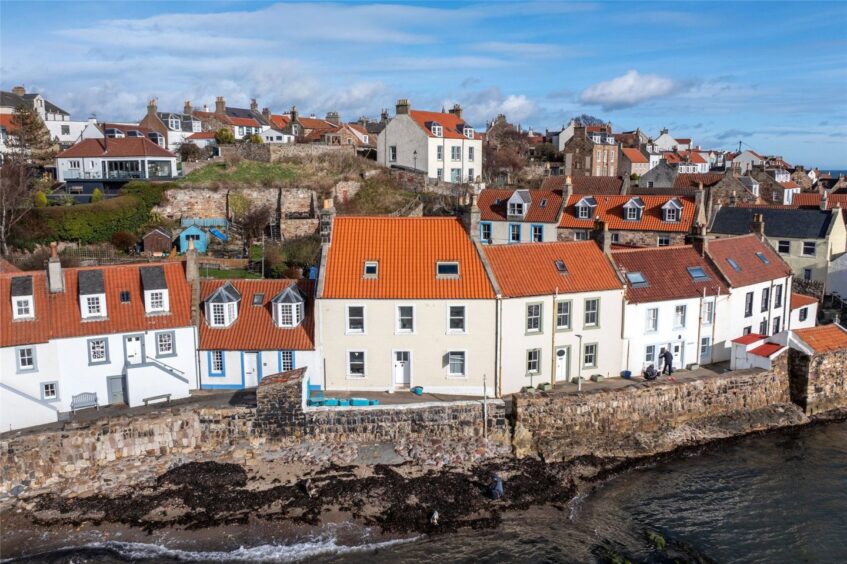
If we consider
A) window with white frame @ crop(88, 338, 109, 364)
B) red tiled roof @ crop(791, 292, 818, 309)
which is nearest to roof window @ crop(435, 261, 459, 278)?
window with white frame @ crop(88, 338, 109, 364)

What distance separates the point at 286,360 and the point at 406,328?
4.96 meters

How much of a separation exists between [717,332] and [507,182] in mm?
40153

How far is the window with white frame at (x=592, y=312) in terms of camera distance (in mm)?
29703

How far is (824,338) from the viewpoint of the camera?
32.1m

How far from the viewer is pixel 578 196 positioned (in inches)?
1955

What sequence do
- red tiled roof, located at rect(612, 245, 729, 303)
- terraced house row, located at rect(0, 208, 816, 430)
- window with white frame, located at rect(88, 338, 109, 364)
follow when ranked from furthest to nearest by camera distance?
red tiled roof, located at rect(612, 245, 729, 303)
window with white frame, located at rect(88, 338, 109, 364)
terraced house row, located at rect(0, 208, 816, 430)

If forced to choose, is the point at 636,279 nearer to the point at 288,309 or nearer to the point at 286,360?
the point at 288,309

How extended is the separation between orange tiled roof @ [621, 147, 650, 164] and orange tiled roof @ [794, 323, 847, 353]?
→ 2187 inches

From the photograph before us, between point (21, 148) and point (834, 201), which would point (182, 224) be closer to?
point (21, 148)

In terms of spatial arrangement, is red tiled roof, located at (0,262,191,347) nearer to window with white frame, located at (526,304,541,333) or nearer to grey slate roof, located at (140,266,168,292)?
grey slate roof, located at (140,266,168,292)

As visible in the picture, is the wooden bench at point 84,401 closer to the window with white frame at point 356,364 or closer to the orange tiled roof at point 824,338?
the window with white frame at point 356,364

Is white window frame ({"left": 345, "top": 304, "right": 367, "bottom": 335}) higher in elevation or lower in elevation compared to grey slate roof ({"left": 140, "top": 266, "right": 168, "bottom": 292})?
lower

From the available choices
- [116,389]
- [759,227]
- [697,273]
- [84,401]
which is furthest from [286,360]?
[759,227]

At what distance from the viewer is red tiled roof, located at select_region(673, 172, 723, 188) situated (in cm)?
6556
